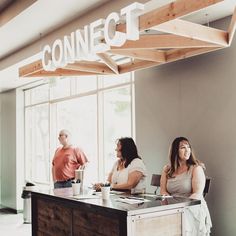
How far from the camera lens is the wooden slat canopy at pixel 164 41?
8.84 feet

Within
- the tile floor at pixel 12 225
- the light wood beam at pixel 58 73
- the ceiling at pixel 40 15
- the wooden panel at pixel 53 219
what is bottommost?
the tile floor at pixel 12 225

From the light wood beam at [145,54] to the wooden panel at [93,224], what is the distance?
152cm

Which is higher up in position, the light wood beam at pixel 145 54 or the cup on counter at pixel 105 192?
the light wood beam at pixel 145 54

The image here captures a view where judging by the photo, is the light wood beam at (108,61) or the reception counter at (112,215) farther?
the light wood beam at (108,61)

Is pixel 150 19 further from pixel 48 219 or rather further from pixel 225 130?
pixel 48 219

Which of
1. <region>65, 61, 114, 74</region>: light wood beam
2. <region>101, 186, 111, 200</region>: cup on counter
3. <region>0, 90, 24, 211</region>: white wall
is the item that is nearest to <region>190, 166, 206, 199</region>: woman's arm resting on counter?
<region>101, 186, 111, 200</region>: cup on counter

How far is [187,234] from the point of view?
3.17m

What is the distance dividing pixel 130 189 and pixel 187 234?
78 centimetres

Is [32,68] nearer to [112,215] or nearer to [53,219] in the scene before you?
[53,219]

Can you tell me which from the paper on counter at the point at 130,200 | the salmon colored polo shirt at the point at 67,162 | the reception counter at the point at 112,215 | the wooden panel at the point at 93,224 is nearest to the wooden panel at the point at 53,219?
the reception counter at the point at 112,215

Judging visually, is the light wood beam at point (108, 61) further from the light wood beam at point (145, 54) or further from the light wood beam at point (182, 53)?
the light wood beam at point (182, 53)

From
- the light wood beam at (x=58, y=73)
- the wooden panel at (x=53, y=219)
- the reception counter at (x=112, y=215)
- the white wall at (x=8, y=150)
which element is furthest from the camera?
the white wall at (x=8, y=150)

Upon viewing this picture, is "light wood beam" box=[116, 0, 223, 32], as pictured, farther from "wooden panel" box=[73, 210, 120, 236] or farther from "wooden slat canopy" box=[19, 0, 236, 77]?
"wooden panel" box=[73, 210, 120, 236]

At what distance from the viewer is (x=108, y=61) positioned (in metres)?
4.27
